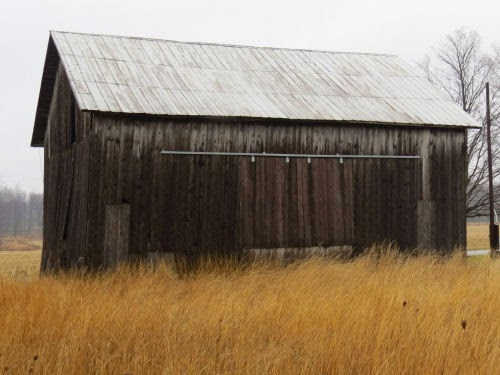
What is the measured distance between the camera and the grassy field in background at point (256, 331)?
14.9 ft

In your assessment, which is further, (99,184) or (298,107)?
(298,107)

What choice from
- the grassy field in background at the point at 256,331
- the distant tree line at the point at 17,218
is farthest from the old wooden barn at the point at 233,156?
the distant tree line at the point at 17,218

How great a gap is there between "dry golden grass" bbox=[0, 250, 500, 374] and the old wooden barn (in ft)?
12.2

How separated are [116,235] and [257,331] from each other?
6.26 m

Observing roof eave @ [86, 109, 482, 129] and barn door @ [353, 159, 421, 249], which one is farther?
barn door @ [353, 159, 421, 249]

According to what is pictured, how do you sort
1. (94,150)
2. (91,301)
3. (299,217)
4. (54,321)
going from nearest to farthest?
(54,321) → (91,301) → (94,150) → (299,217)

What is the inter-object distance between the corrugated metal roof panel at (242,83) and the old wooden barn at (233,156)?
0.16ft

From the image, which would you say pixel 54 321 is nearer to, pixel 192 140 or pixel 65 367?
pixel 65 367

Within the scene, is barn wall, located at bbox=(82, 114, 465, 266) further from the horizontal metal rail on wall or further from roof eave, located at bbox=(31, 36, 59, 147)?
roof eave, located at bbox=(31, 36, 59, 147)

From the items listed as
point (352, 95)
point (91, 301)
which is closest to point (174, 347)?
point (91, 301)

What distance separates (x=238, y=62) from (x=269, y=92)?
1.82 metres

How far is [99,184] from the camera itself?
11344 mm

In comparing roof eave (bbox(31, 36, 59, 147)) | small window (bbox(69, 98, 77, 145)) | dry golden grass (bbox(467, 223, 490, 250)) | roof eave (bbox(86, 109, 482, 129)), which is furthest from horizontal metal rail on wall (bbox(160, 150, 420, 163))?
dry golden grass (bbox(467, 223, 490, 250))

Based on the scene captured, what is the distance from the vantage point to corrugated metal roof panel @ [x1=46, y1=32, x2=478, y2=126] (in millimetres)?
12039
